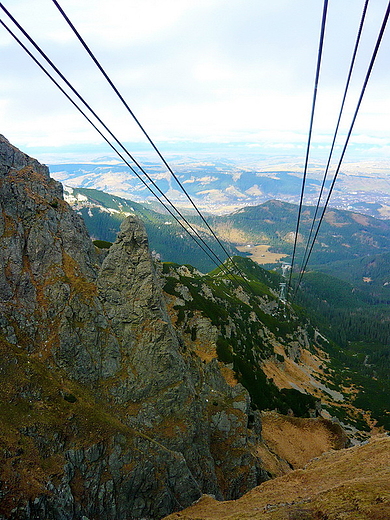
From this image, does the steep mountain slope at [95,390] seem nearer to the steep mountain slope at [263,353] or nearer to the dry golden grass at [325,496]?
the dry golden grass at [325,496]

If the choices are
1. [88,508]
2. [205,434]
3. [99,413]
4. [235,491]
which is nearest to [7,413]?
[99,413]

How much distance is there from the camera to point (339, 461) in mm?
31547

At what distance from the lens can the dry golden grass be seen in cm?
1742

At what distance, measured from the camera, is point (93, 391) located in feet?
106

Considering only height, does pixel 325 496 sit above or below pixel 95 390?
above

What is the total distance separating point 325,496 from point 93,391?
23.1 meters

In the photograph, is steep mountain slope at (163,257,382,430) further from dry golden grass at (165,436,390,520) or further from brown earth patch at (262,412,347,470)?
dry golden grass at (165,436,390,520)

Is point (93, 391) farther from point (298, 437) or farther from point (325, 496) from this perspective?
point (298, 437)

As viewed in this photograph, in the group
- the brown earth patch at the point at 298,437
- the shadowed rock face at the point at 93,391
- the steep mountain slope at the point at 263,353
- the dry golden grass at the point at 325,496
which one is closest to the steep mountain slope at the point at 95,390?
the shadowed rock face at the point at 93,391

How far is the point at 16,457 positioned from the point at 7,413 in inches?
145

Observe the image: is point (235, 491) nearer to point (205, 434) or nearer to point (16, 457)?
point (205, 434)

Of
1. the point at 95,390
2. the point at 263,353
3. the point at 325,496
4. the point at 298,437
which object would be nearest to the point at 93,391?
the point at 95,390

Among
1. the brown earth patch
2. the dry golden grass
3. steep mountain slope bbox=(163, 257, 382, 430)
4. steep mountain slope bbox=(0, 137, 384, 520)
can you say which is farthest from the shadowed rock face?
steep mountain slope bbox=(163, 257, 382, 430)

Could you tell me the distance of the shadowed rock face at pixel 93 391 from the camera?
25.4 metres
